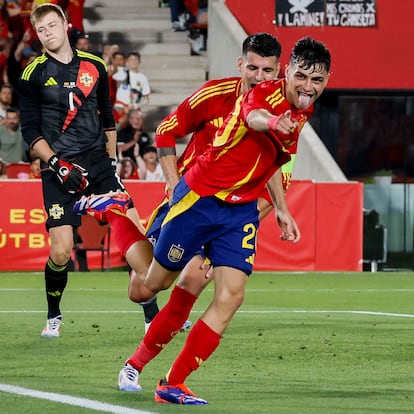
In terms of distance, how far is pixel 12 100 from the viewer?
22.8 m

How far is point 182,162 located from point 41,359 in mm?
1634

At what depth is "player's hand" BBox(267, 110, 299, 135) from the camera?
6477 mm

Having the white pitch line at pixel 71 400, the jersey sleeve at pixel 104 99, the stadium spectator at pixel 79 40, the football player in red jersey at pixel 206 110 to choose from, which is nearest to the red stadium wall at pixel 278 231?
the stadium spectator at pixel 79 40

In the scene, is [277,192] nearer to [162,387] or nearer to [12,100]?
[162,387]

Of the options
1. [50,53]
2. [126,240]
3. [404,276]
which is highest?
[50,53]

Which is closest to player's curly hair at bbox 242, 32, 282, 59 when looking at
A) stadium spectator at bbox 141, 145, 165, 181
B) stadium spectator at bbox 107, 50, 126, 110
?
stadium spectator at bbox 141, 145, 165, 181

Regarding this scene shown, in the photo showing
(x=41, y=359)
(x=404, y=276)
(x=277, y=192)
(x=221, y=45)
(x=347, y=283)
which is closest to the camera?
(x=277, y=192)

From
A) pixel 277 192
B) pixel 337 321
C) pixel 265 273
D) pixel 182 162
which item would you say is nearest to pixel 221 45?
pixel 265 273

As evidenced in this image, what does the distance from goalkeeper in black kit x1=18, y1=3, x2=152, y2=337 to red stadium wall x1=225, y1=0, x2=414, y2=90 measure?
13864 millimetres

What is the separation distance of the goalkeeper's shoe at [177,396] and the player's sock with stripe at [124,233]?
142cm

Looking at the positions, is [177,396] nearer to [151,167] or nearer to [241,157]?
[241,157]

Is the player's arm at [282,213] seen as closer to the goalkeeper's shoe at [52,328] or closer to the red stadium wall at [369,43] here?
the goalkeeper's shoe at [52,328]

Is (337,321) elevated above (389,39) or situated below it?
below

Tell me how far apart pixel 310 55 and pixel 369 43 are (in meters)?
17.9
